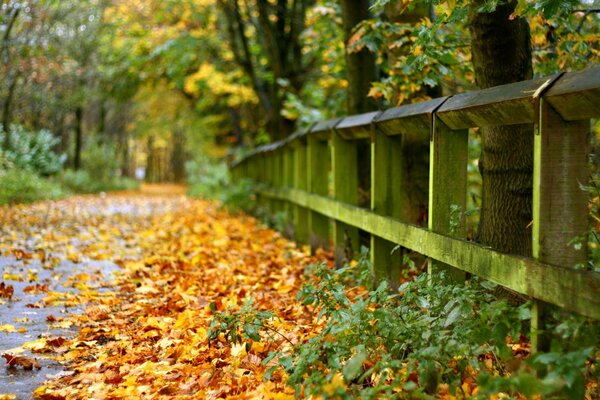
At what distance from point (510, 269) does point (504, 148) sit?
1277 millimetres

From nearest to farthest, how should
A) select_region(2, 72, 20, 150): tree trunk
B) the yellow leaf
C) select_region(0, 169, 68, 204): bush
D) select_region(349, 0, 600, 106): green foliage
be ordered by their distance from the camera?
select_region(349, 0, 600, 106): green foliage, the yellow leaf, select_region(0, 169, 68, 204): bush, select_region(2, 72, 20, 150): tree trunk

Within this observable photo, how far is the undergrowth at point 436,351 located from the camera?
99.8 inches

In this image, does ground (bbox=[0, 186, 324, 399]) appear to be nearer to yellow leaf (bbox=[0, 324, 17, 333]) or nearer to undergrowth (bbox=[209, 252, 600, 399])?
yellow leaf (bbox=[0, 324, 17, 333])

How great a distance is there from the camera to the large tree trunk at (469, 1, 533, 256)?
4129 mm

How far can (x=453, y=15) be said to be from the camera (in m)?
3.98

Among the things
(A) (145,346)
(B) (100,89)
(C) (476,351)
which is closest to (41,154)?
(B) (100,89)

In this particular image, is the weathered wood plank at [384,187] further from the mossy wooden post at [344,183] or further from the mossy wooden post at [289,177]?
the mossy wooden post at [289,177]

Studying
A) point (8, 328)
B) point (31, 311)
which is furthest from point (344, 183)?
point (8, 328)

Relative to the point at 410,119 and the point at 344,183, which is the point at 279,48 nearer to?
the point at 344,183

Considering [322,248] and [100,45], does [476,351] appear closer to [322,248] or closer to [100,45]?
[322,248]

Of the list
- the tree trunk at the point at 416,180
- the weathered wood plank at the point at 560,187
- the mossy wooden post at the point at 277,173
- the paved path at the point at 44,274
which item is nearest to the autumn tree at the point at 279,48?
the mossy wooden post at the point at 277,173

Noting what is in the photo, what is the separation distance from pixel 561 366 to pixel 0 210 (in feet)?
43.9

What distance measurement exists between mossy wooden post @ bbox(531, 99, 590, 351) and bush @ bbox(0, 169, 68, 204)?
1432 centimetres

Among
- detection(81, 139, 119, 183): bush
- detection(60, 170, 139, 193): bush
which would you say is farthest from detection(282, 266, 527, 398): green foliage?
detection(81, 139, 119, 183): bush
